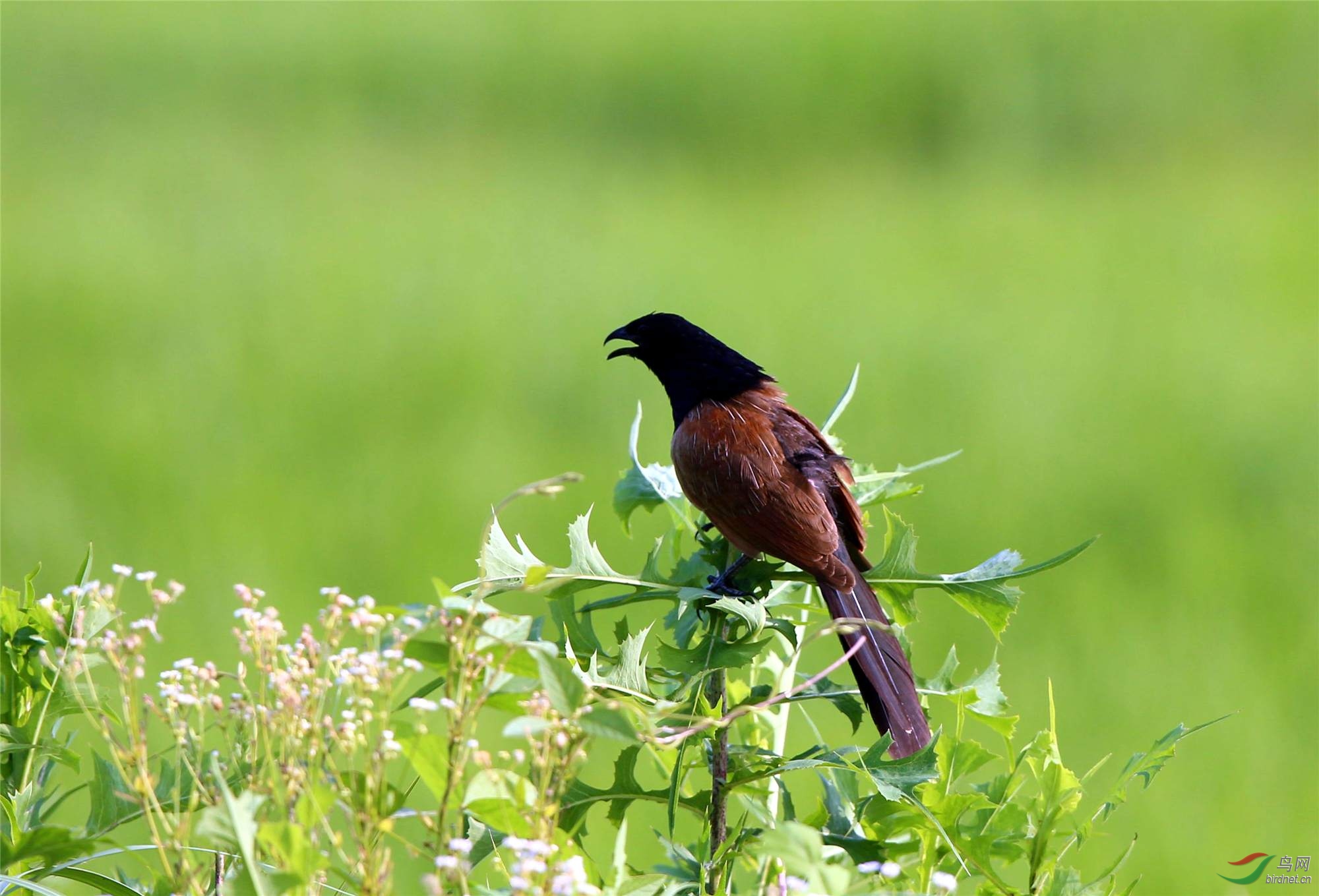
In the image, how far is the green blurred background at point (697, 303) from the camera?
638 cm

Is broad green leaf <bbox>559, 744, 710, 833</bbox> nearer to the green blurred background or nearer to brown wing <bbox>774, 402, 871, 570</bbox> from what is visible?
brown wing <bbox>774, 402, 871, 570</bbox>

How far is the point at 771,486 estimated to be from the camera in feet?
6.36

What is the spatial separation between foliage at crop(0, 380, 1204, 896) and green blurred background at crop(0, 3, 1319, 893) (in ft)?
11.9

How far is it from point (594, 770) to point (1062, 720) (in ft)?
6.96

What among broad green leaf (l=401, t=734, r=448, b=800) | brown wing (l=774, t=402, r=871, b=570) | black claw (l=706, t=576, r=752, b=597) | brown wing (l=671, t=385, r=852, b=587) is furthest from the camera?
brown wing (l=774, t=402, r=871, b=570)

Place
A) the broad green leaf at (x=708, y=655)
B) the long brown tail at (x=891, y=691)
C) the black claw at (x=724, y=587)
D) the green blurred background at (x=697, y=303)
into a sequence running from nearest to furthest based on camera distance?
the broad green leaf at (x=708, y=655), the long brown tail at (x=891, y=691), the black claw at (x=724, y=587), the green blurred background at (x=697, y=303)

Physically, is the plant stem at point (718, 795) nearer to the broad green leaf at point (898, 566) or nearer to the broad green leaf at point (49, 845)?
the broad green leaf at point (898, 566)

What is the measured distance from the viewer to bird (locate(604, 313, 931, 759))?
4.77 ft

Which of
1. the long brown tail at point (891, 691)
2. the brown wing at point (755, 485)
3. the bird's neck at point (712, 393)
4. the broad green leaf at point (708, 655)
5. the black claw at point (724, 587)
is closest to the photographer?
the broad green leaf at point (708, 655)

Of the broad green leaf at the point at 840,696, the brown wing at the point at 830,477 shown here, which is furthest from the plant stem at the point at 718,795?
the brown wing at the point at 830,477

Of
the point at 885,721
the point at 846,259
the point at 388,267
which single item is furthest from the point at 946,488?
the point at 885,721

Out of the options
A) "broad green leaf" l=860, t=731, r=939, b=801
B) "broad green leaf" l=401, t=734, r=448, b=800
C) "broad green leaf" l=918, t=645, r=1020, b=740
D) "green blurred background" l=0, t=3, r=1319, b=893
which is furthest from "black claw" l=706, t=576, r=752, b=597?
"green blurred background" l=0, t=3, r=1319, b=893

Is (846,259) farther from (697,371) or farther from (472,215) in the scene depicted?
(697,371)

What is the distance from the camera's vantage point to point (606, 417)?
7.76m
